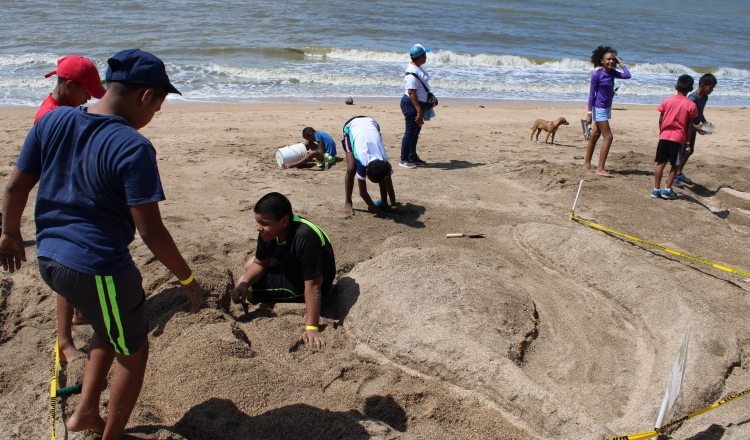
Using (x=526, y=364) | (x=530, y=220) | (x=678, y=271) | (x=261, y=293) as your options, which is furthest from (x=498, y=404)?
(x=530, y=220)

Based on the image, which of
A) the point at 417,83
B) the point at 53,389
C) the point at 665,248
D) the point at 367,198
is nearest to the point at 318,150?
the point at 417,83

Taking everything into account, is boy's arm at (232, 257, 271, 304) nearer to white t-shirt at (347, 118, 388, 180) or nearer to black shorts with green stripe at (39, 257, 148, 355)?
black shorts with green stripe at (39, 257, 148, 355)

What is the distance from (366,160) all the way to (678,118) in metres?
3.55

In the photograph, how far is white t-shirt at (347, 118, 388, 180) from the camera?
16.5 feet

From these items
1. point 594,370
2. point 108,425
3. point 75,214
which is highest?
point 75,214

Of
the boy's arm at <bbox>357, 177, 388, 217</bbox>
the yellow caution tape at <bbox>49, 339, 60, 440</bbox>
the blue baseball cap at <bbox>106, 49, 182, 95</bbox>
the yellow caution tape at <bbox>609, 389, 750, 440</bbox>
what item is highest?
the blue baseball cap at <bbox>106, 49, 182, 95</bbox>

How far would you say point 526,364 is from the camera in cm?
311

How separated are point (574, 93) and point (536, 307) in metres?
12.6

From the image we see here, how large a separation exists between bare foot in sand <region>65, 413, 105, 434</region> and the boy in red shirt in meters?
5.73

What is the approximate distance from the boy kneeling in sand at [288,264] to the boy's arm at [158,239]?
1.02 m

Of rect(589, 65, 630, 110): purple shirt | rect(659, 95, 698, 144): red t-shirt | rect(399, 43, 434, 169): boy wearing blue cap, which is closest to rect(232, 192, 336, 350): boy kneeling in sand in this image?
rect(399, 43, 434, 169): boy wearing blue cap

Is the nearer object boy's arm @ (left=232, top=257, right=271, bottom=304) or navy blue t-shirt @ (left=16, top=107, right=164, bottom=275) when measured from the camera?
navy blue t-shirt @ (left=16, top=107, right=164, bottom=275)

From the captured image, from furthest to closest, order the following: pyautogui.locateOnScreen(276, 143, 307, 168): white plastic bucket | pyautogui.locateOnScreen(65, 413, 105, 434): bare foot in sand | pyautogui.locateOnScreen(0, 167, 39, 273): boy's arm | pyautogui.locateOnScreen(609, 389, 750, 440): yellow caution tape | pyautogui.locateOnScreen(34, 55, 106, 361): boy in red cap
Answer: pyautogui.locateOnScreen(276, 143, 307, 168): white plastic bucket, pyautogui.locateOnScreen(34, 55, 106, 361): boy in red cap, pyautogui.locateOnScreen(609, 389, 750, 440): yellow caution tape, pyautogui.locateOnScreen(65, 413, 105, 434): bare foot in sand, pyautogui.locateOnScreen(0, 167, 39, 273): boy's arm

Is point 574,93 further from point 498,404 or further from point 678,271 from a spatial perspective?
point 498,404
